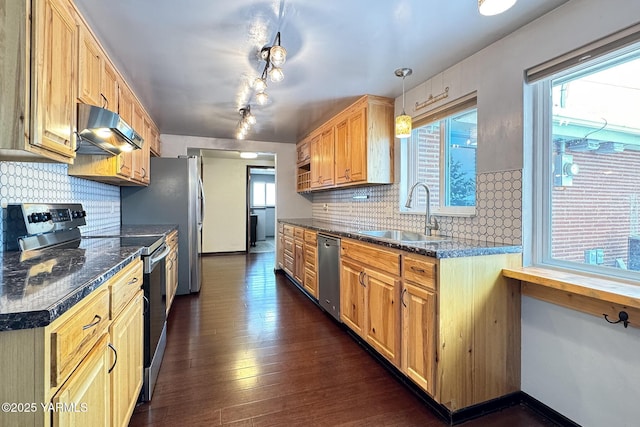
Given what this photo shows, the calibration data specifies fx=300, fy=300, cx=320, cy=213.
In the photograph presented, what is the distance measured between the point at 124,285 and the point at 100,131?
3.32 ft

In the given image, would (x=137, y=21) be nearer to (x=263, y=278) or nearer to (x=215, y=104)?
(x=215, y=104)

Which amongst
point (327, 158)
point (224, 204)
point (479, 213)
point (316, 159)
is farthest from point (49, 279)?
point (224, 204)

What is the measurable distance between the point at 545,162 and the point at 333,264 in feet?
5.94

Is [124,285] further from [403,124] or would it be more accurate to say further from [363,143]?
[363,143]

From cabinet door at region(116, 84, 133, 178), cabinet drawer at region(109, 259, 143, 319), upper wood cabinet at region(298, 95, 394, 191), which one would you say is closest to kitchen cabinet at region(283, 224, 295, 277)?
upper wood cabinet at region(298, 95, 394, 191)

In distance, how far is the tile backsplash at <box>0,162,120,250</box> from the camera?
156 cm

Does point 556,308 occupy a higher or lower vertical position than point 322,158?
lower

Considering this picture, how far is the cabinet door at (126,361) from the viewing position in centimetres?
123

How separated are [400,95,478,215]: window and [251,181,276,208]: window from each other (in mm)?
7349

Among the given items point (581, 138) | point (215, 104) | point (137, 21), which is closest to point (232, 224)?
point (215, 104)

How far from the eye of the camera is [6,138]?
3.77 feet

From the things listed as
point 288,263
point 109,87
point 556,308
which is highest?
point 109,87

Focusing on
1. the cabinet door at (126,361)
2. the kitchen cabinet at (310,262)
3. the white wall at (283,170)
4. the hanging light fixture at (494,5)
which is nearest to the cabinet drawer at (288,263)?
the kitchen cabinet at (310,262)

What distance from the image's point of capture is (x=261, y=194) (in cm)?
980
